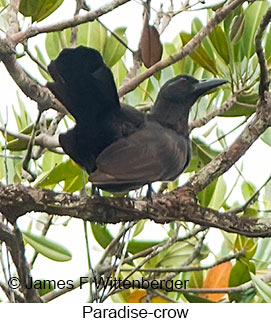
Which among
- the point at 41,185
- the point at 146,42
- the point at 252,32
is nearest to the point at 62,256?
the point at 41,185

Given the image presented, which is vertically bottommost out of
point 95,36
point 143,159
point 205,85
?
point 143,159

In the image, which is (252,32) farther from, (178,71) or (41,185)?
(41,185)

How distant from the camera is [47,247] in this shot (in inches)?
164

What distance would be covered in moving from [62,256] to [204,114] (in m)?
1.19

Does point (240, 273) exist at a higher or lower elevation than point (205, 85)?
lower

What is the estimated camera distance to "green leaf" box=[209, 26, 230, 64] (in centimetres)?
425

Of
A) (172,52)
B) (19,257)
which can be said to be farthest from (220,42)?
(19,257)

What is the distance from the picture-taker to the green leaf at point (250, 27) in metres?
4.39

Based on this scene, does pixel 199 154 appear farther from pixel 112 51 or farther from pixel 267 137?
pixel 112 51

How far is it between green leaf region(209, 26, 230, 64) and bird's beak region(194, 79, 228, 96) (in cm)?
13

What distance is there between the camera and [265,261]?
4.72 meters

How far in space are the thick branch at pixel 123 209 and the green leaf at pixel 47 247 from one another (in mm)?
482

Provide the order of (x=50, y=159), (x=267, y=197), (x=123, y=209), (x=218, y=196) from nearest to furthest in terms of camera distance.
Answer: (x=123, y=209) < (x=218, y=196) < (x=50, y=159) < (x=267, y=197)

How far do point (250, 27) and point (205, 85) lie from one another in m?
0.37
